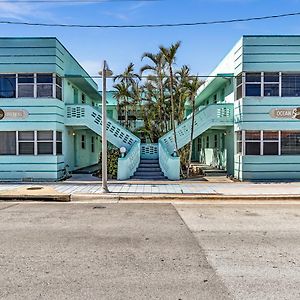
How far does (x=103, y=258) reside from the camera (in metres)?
Result: 6.28

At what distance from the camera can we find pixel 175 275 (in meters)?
5.44

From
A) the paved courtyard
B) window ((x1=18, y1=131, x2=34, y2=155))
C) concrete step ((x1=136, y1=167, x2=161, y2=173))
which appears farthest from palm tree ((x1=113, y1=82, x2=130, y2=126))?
the paved courtyard

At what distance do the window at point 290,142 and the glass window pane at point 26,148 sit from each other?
1216cm

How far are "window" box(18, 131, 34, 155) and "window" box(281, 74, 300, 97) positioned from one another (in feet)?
40.6

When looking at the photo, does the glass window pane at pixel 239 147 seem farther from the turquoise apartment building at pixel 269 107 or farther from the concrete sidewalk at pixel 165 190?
the concrete sidewalk at pixel 165 190

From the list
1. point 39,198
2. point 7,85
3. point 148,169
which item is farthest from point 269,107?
point 7,85

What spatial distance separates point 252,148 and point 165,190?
Answer: 599cm

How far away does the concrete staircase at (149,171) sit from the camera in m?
19.0

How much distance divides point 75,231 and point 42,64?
11.9m

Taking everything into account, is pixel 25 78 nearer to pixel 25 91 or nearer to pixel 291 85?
pixel 25 91

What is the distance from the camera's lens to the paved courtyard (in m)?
4.91

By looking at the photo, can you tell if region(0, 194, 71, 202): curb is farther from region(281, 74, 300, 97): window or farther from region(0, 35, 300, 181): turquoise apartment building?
region(281, 74, 300, 97): window

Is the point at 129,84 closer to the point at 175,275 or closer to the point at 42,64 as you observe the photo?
the point at 42,64

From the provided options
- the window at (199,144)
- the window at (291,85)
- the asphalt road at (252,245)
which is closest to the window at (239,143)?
the window at (291,85)
